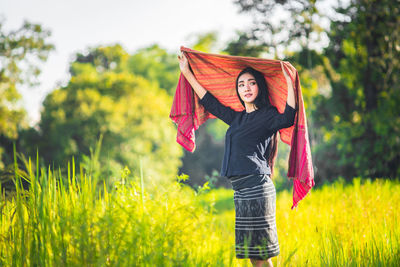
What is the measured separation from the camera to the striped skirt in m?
2.59

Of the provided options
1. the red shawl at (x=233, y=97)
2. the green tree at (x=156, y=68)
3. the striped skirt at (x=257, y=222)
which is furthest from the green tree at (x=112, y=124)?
the green tree at (x=156, y=68)

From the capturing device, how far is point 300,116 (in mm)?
2848

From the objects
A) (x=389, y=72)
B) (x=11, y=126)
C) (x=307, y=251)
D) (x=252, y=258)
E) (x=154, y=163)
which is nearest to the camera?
(x=252, y=258)

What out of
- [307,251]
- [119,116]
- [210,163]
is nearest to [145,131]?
[119,116]

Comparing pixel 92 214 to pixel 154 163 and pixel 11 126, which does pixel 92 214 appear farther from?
pixel 11 126

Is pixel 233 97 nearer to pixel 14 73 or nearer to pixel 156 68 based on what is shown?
pixel 14 73

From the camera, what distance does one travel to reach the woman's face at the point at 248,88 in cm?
298

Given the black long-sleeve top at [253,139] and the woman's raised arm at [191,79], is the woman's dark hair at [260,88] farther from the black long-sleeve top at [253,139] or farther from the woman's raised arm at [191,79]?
the woman's raised arm at [191,79]

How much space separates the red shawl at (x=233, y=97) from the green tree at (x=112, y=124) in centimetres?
849

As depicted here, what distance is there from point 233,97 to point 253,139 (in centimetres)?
68

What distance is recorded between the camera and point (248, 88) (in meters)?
2.99

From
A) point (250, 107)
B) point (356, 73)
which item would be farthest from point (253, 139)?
point (356, 73)

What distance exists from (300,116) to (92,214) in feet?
5.99

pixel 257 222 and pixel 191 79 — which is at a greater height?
pixel 191 79
